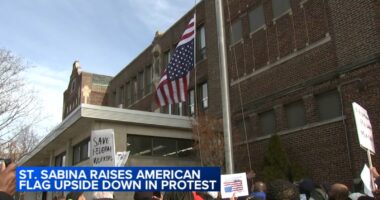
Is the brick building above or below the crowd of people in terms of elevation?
above

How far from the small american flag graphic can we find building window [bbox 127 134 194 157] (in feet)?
38.6

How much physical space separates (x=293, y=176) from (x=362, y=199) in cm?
1168

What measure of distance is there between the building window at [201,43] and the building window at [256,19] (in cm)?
448

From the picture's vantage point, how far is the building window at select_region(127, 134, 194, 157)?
66.4ft

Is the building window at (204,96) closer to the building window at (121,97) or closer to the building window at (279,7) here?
the building window at (279,7)

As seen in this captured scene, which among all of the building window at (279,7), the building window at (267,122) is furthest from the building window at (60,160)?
the building window at (279,7)

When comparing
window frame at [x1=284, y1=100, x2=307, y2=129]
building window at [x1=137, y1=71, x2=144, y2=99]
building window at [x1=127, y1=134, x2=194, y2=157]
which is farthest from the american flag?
building window at [x1=137, y1=71, x2=144, y2=99]

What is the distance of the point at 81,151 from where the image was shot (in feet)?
71.5

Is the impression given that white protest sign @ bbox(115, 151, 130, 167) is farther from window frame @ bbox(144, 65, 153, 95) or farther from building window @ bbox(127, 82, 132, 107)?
building window @ bbox(127, 82, 132, 107)

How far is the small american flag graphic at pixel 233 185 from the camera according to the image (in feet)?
28.0

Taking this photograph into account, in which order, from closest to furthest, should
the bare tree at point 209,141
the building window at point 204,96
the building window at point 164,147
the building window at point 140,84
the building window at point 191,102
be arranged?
the bare tree at point 209,141
the building window at point 164,147
the building window at point 204,96
the building window at point 191,102
the building window at point 140,84

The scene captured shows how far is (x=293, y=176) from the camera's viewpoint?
16469mm

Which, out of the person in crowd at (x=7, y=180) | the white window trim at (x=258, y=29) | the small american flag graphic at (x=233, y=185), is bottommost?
the person in crowd at (x=7, y=180)

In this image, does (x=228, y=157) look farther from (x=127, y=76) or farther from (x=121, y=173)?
(x=127, y=76)
